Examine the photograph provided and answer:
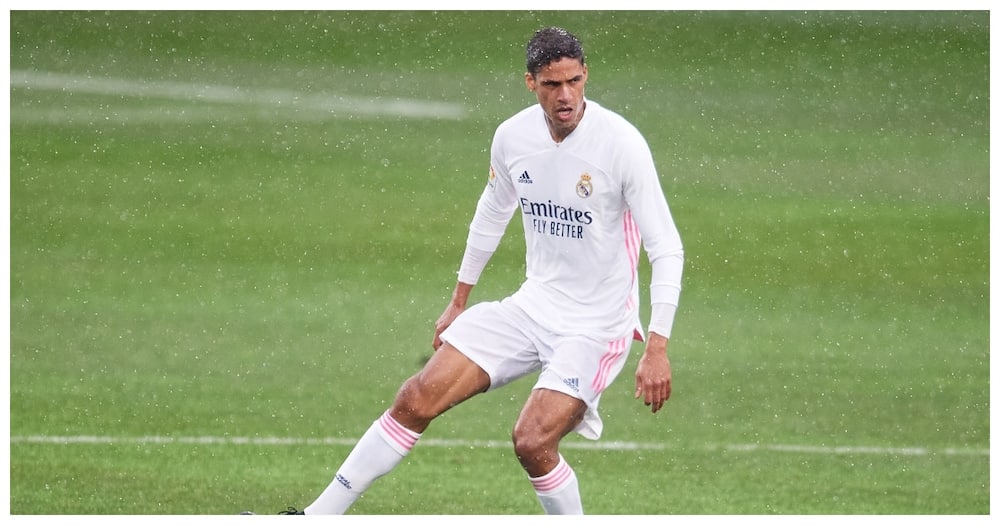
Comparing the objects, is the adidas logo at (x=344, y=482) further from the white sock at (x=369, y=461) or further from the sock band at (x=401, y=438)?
the sock band at (x=401, y=438)

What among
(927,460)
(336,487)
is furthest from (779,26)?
(336,487)

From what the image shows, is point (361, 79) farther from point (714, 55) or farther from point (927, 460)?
point (927, 460)

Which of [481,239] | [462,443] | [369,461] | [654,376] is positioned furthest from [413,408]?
[462,443]

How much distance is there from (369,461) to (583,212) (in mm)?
1275

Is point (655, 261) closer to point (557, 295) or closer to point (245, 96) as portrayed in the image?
point (557, 295)

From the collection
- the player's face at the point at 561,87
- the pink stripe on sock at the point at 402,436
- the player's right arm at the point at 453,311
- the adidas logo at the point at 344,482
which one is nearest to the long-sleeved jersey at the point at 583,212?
the player's face at the point at 561,87

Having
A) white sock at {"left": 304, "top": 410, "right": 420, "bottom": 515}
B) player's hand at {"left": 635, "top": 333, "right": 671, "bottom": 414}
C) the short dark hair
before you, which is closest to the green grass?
white sock at {"left": 304, "top": 410, "right": 420, "bottom": 515}

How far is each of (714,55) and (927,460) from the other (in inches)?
390

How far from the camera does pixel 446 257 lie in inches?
521

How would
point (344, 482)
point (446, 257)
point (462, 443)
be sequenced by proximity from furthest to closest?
point (446, 257) < point (462, 443) < point (344, 482)

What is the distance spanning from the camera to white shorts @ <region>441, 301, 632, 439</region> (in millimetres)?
5984

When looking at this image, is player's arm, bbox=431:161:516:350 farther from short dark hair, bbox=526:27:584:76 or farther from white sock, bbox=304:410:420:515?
short dark hair, bbox=526:27:584:76

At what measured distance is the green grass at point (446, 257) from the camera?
7.95 m

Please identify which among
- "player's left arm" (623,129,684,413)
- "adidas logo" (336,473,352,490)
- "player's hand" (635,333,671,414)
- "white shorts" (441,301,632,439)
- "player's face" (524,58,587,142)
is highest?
"player's face" (524,58,587,142)
